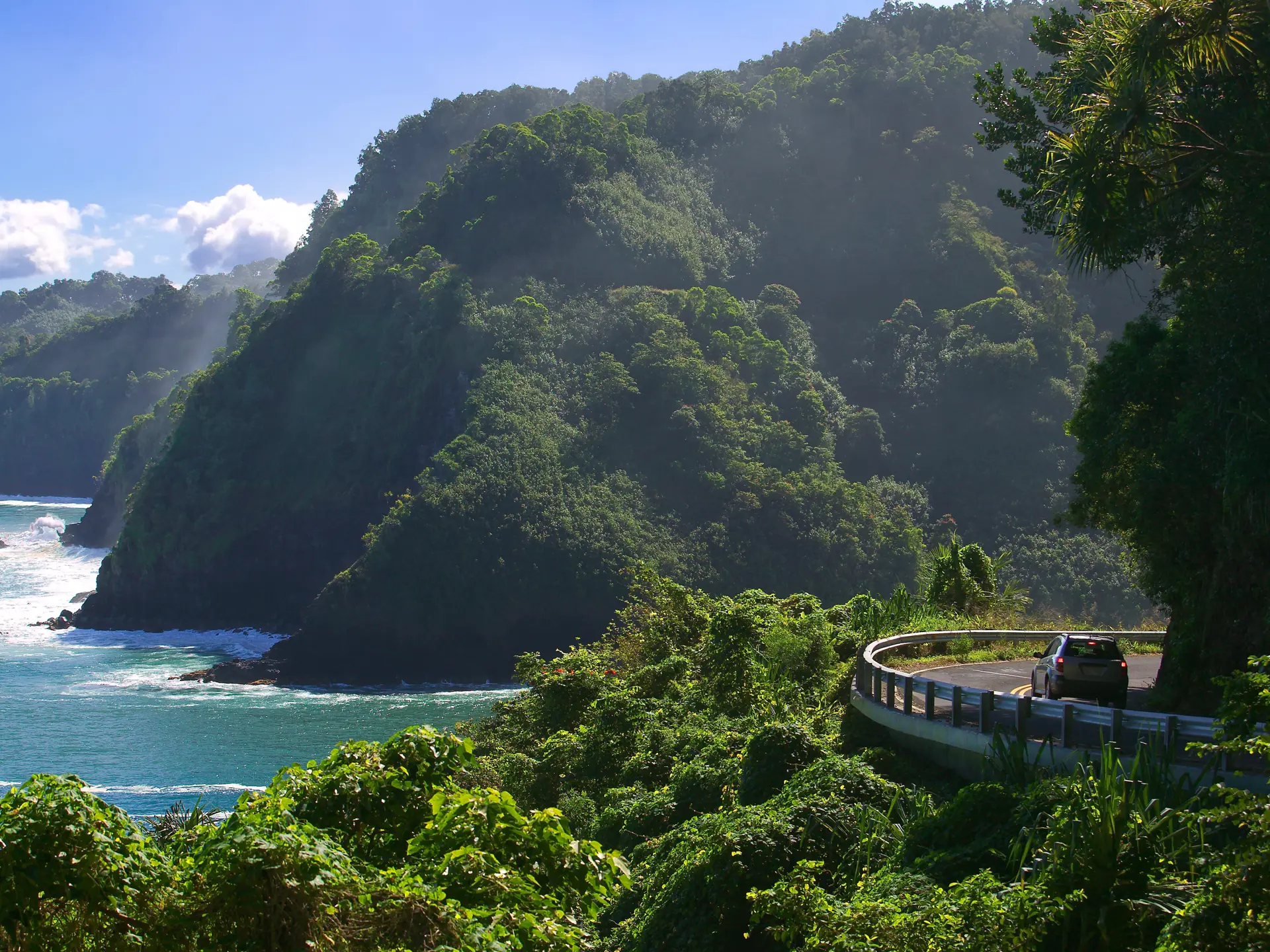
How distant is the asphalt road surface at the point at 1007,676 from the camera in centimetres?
1628

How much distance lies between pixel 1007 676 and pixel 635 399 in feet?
188

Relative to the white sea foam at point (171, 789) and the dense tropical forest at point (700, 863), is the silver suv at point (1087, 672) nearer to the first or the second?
the dense tropical forest at point (700, 863)

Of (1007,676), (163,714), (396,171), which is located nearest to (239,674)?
(163,714)

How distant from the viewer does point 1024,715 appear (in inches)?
436

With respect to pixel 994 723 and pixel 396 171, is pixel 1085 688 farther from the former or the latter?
pixel 396 171

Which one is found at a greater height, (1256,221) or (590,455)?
(1256,221)

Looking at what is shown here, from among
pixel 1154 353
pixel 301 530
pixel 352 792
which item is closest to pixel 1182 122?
pixel 1154 353

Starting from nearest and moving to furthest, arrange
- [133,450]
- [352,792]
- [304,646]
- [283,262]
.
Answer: [352,792] → [304,646] → [133,450] → [283,262]

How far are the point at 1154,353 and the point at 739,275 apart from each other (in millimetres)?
81446

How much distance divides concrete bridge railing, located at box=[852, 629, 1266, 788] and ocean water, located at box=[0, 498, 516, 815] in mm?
22221

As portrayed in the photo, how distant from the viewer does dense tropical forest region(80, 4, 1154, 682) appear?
6391 centimetres

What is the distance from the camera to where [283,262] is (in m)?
131

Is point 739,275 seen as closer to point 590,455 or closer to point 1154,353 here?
point 590,455

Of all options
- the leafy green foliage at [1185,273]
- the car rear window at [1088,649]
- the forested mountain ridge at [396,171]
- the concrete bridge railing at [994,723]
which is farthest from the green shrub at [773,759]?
the forested mountain ridge at [396,171]
